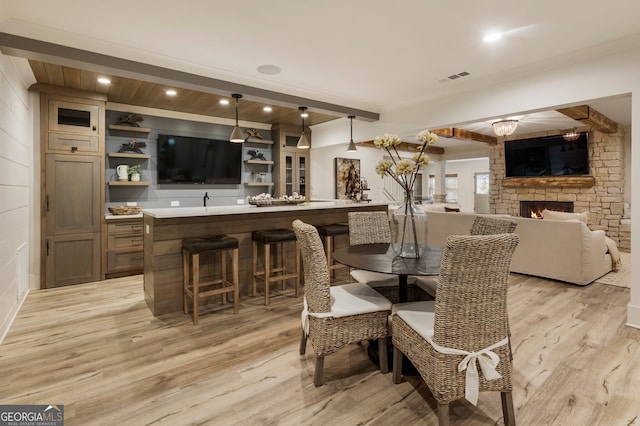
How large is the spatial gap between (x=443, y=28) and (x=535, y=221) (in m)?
3.05

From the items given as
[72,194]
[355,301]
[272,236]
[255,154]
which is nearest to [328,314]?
[355,301]

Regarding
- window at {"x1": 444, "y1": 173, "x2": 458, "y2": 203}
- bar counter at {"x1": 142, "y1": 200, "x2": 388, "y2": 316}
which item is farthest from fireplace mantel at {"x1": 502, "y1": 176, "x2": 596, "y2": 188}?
bar counter at {"x1": 142, "y1": 200, "x2": 388, "y2": 316}

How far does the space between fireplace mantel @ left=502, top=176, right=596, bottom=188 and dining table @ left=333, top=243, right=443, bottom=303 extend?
6469 mm

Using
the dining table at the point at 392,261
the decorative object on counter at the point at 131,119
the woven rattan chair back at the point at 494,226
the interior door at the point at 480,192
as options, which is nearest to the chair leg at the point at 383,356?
the dining table at the point at 392,261

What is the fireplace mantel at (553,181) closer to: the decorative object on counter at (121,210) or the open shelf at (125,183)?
the open shelf at (125,183)

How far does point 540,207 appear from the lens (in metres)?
7.95

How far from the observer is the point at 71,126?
4184 mm

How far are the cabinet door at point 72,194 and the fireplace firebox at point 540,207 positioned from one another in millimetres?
8180

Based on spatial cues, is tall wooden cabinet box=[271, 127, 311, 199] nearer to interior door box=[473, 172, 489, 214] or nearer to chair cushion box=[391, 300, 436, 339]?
chair cushion box=[391, 300, 436, 339]

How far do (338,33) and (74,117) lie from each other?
3562 mm

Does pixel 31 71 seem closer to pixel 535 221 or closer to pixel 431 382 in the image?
pixel 431 382

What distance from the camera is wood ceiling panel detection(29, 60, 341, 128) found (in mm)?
3650

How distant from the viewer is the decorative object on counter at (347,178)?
7.66 m

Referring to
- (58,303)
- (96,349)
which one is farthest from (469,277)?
(58,303)
